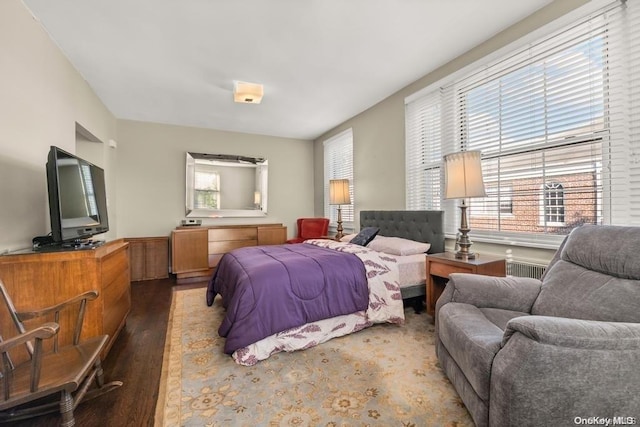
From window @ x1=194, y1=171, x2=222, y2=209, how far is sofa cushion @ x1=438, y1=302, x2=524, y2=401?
175 inches

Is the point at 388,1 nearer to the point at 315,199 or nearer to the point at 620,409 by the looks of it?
the point at 620,409

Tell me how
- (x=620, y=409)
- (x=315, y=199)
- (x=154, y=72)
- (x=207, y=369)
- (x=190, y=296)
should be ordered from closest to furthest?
(x=620, y=409)
(x=207, y=369)
(x=154, y=72)
(x=190, y=296)
(x=315, y=199)

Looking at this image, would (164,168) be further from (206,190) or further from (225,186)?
(225,186)

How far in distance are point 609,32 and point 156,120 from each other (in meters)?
5.50

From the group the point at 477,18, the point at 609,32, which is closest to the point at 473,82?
the point at 477,18

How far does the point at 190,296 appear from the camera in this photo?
3.57 m

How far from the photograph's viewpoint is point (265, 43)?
2.56m

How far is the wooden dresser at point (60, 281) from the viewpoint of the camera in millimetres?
1638

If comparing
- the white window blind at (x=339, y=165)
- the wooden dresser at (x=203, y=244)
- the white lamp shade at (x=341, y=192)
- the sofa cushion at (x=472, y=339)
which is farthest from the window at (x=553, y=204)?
the wooden dresser at (x=203, y=244)

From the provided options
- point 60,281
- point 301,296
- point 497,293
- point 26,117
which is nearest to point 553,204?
point 497,293

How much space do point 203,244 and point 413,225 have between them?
332 centimetres

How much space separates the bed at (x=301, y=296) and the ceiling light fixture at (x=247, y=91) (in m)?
1.92

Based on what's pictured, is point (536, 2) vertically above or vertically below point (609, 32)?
above

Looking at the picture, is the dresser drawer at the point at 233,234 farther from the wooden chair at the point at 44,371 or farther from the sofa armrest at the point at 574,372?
the sofa armrest at the point at 574,372
